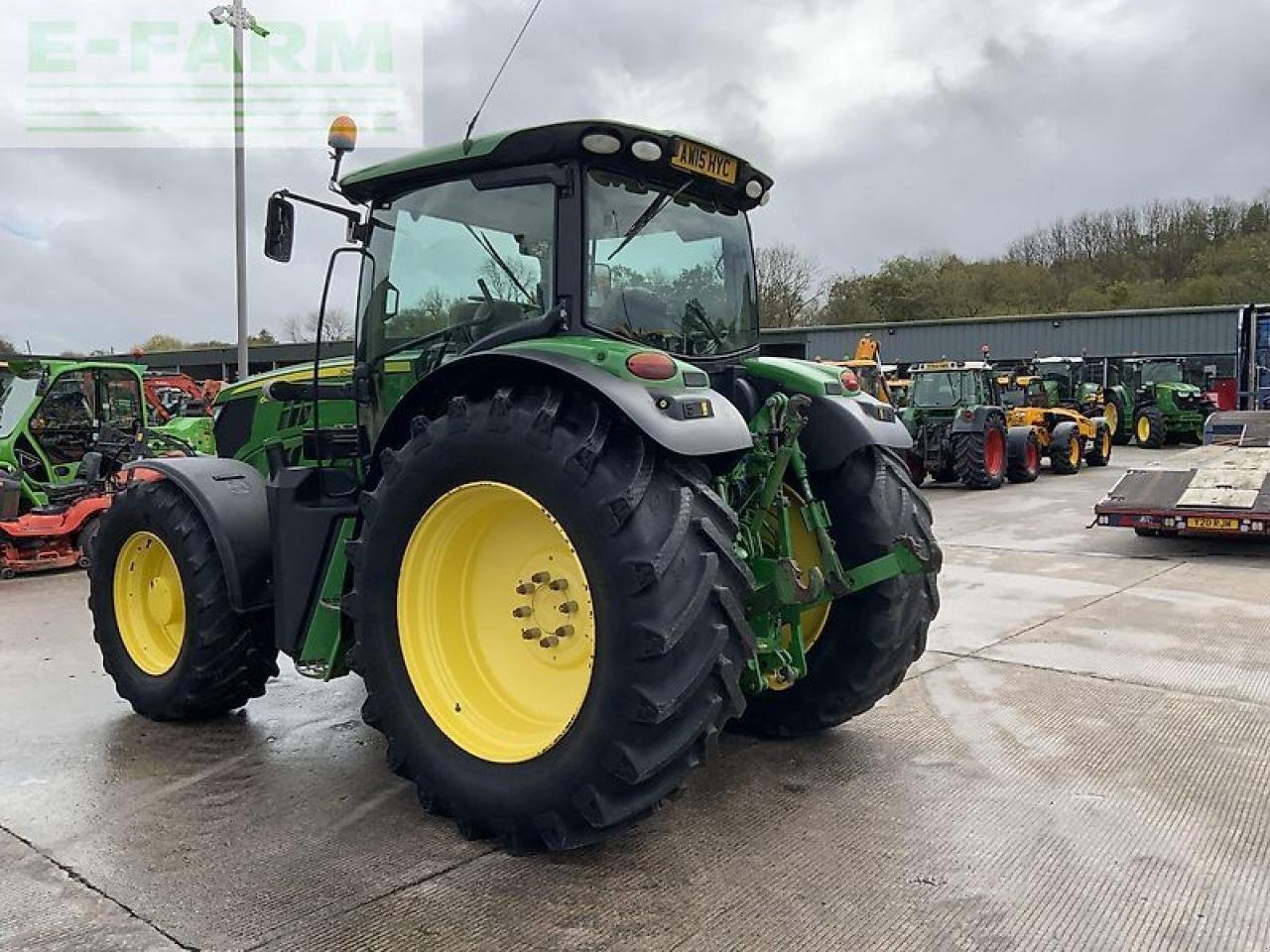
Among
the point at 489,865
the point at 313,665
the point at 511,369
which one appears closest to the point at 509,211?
the point at 511,369

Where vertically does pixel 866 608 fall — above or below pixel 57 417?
below

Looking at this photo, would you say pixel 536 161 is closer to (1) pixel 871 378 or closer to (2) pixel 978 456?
(2) pixel 978 456

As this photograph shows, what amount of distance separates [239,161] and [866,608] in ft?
49.1

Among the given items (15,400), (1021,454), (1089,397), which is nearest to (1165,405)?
(1089,397)

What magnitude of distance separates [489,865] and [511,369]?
1554 millimetres

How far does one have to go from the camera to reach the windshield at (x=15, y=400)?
993 cm

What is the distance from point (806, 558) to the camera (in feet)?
13.3

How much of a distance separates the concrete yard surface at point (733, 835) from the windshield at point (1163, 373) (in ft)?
79.4

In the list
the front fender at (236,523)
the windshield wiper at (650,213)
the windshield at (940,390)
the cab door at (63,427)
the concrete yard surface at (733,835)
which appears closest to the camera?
the concrete yard surface at (733,835)

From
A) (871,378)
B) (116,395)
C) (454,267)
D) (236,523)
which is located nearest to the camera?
(454,267)

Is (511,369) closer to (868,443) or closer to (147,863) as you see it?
(868,443)

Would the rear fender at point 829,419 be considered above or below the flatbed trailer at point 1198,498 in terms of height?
above

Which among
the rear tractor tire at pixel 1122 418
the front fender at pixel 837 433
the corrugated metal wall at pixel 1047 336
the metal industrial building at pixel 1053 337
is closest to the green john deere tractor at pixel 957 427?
the rear tractor tire at pixel 1122 418

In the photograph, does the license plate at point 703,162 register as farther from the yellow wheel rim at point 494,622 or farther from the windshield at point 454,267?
the yellow wheel rim at point 494,622
